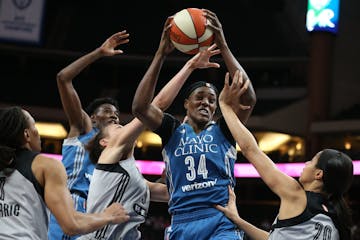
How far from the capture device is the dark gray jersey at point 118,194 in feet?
16.7

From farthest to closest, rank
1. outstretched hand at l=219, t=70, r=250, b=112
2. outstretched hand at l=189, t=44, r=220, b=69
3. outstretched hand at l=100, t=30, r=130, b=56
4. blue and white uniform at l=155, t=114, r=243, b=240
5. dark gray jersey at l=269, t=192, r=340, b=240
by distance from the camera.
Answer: outstretched hand at l=100, t=30, r=130, b=56, outstretched hand at l=189, t=44, r=220, b=69, blue and white uniform at l=155, t=114, r=243, b=240, outstretched hand at l=219, t=70, r=250, b=112, dark gray jersey at l=269, t=192, r=340, b=240

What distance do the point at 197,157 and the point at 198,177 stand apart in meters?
0.15

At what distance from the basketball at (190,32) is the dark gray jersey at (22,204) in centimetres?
181

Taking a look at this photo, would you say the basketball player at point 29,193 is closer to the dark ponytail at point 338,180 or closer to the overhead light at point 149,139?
the dark ponytail at point 338,180

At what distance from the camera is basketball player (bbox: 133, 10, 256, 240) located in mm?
4797

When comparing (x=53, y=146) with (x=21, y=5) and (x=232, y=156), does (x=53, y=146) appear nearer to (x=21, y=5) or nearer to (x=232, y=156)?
(x=21, y=5)

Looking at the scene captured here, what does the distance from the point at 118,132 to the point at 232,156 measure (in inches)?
36.6

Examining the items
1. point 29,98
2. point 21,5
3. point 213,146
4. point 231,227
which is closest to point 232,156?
point 213,146

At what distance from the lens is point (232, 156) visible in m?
4.99

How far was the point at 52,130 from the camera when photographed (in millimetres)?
22109

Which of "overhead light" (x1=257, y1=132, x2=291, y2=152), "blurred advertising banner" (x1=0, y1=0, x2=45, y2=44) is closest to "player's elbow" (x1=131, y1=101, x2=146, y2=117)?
"blurred advertising banner" (x1=0, y1=0, x2=45, y2=44)

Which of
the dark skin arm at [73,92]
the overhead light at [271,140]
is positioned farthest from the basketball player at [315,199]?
the overhead light at [271,140]

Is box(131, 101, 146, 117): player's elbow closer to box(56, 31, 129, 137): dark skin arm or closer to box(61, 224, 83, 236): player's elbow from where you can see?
box(56, 31, 129, 137): dark skin arm

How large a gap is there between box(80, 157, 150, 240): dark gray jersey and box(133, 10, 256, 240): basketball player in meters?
0.31
